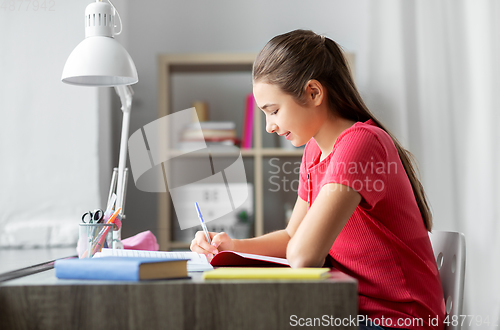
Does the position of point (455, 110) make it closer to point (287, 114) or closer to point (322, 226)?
point (287, 114)

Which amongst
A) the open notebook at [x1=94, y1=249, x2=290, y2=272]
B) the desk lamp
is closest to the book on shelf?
the open notebook at [x1=94, y1=249, x2=290, y2=272]

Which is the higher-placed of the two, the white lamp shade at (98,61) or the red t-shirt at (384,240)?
the white lamp shade at (98,61)

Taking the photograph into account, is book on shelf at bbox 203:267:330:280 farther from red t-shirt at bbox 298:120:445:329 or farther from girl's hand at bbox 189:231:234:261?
girl's hand at bbox 189:231:234:261

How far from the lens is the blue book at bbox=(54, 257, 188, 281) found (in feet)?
1.95

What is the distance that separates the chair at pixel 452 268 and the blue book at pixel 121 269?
0.54 meters

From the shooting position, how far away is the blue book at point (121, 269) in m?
0.60

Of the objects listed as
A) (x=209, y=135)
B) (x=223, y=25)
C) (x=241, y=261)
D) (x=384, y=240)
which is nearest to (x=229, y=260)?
(x=241, y=261)

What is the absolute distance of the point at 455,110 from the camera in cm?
150

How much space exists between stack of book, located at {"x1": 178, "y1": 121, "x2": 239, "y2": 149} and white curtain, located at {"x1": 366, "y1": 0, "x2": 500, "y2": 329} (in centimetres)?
70

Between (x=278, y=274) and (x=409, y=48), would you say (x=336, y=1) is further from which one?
(x=278, y=274)

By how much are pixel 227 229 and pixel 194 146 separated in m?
0.42

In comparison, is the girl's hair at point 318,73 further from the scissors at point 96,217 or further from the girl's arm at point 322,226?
the scissors at point 96,217

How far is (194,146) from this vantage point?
2.07 metres

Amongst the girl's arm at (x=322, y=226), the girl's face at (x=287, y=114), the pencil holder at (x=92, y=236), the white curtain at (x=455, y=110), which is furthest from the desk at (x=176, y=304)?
the white curtain at (x=455, y=110)
